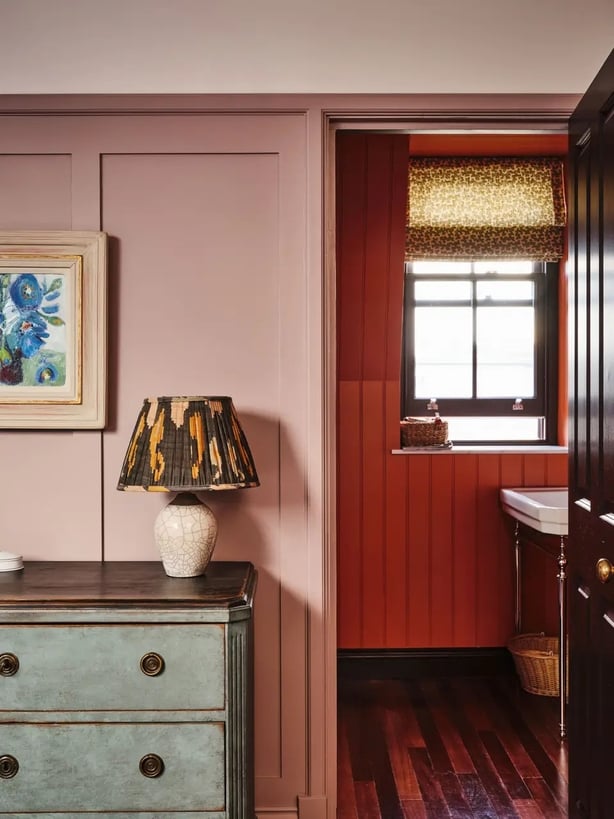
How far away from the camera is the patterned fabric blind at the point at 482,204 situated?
386cm

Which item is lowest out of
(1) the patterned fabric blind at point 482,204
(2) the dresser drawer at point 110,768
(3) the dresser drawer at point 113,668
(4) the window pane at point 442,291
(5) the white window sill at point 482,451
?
(2) the dresser drawer at point 110,768

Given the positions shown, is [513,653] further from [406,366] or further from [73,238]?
[73,238]

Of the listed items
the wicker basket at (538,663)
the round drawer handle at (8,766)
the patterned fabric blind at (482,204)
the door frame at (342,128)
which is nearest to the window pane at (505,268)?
the patterned fabric blind at (482,204)

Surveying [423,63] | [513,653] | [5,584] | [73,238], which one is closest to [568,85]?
[423,63]

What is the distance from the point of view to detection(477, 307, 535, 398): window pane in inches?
162

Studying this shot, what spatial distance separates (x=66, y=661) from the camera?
1942mm

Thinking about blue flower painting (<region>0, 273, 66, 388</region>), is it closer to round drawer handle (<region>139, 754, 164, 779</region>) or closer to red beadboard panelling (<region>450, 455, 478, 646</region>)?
round drawer handle (<region>139, 754, 164, 779</region>)

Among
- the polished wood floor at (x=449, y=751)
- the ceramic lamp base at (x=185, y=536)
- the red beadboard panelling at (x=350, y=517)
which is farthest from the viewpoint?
the red beadboard panelling at (x=350, y=517)

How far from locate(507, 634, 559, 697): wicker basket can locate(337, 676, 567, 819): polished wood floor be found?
5cm

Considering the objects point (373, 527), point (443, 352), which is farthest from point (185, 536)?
point (443, 352)

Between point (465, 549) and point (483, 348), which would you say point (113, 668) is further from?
point (483, 348)

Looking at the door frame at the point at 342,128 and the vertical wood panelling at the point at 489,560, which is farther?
the vertical wood panelling at the point at 489,560

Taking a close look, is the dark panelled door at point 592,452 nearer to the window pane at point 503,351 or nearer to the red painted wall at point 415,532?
the red painted wall at point 415,532

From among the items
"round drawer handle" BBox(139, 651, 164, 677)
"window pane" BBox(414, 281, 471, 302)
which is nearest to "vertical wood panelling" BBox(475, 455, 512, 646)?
"window pane" BBox(414, 281, 471, 302)
